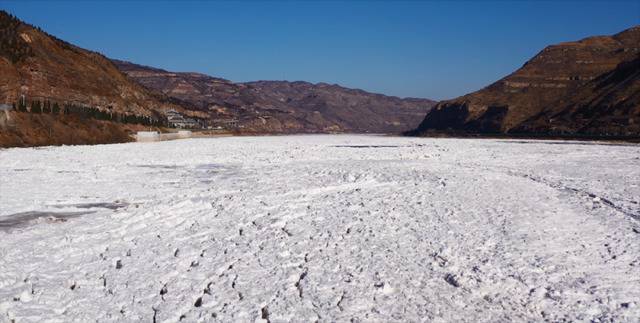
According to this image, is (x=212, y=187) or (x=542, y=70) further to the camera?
(x=542, y=70)

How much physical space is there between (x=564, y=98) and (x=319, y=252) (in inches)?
3897

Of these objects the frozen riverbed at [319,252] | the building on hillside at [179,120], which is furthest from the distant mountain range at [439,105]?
the frozen riverbed at [319,252]

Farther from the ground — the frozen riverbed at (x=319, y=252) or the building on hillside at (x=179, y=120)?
the building on hillside at (x=179, y=120)

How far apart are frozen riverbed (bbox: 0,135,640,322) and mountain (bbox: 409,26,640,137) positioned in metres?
52.6

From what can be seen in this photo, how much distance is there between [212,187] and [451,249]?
912cm

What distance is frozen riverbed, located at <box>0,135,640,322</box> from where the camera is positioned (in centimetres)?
629

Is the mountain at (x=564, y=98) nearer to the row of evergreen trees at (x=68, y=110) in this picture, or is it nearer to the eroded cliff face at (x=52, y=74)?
the row of evergreen trees at (x=68, y=110)

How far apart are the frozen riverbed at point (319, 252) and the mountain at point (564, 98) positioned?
52.6m

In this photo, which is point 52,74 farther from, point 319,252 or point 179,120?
point 319,252

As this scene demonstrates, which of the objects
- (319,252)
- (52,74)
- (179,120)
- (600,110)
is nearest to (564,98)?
(600,110)

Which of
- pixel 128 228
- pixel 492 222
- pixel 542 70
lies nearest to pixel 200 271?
pixel 128 228

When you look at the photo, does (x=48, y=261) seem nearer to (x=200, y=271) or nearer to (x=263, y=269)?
(x=200, y=271)

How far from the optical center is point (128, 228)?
33.5 feet

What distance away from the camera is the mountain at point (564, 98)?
7142cm
